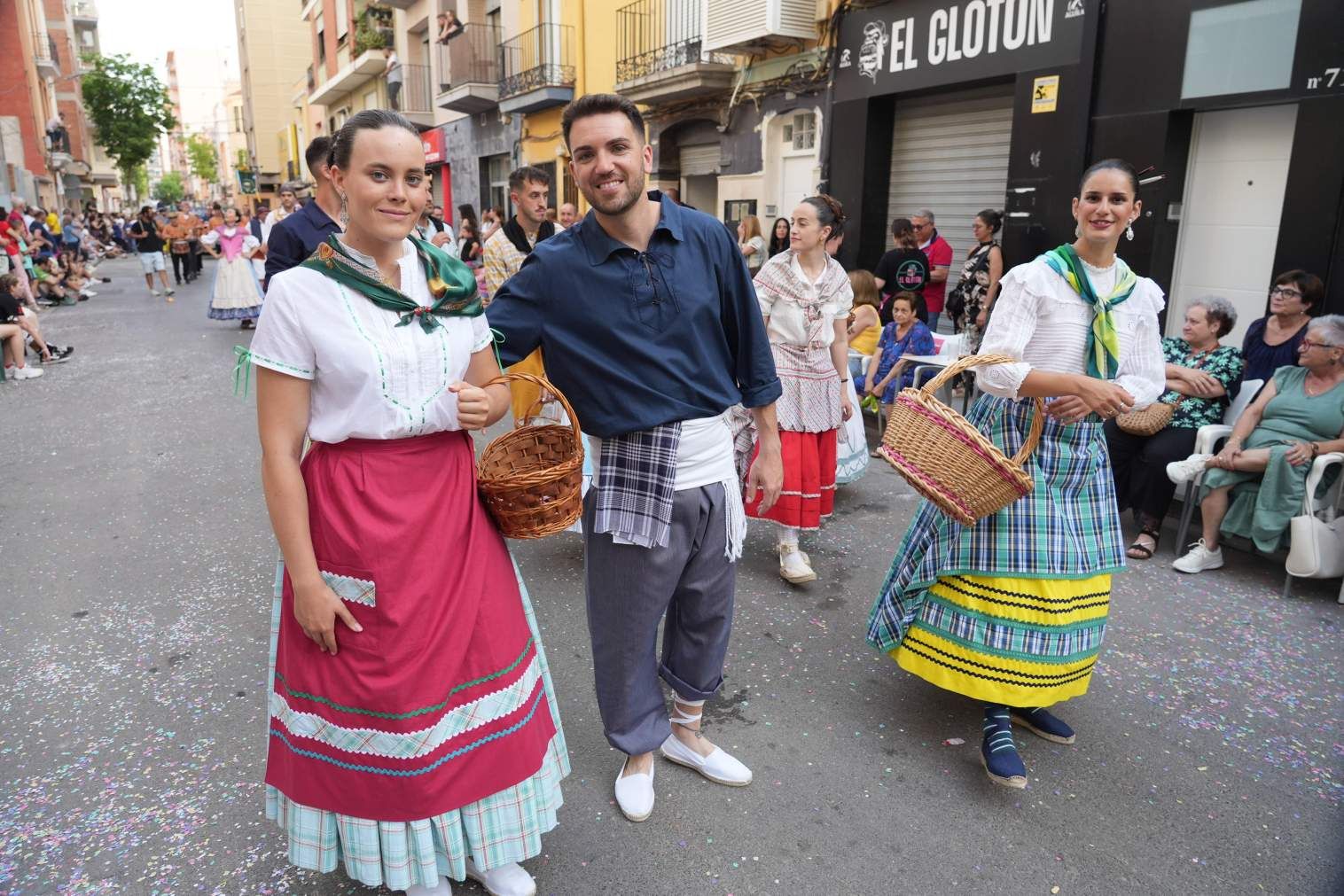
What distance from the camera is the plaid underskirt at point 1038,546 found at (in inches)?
108

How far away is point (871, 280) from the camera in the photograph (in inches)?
280

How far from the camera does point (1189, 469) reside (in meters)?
4.81

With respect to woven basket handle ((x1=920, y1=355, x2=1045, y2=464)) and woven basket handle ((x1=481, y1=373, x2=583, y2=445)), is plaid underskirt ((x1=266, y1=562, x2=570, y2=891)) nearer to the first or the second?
woven basket handle ((x1=481, y1=373, x2=583, y2=445))

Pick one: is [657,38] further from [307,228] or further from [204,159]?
[204,159]

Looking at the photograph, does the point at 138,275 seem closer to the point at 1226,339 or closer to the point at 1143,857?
the point at 1226,339

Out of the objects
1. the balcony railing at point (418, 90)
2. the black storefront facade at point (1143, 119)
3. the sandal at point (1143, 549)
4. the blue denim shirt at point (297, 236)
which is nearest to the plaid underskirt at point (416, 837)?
the blue denim shirt at point (297, 236)

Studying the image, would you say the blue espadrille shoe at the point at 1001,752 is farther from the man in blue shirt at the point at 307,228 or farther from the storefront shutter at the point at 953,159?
the storefront shutter at the point at 953,159

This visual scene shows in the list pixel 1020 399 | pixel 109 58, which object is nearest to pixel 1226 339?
pixel 1020 399

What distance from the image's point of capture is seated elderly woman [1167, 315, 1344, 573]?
4.44 metres

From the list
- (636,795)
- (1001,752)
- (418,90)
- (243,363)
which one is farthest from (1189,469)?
(418,90)

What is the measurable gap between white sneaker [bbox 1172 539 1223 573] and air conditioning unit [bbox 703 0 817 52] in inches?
354

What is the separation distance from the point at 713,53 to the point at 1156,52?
6977 mm

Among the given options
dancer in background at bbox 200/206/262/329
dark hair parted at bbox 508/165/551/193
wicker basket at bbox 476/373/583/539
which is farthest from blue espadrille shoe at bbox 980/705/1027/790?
dancer in background at bbox 200/206/262/329

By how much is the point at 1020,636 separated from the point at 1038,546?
28 cm
